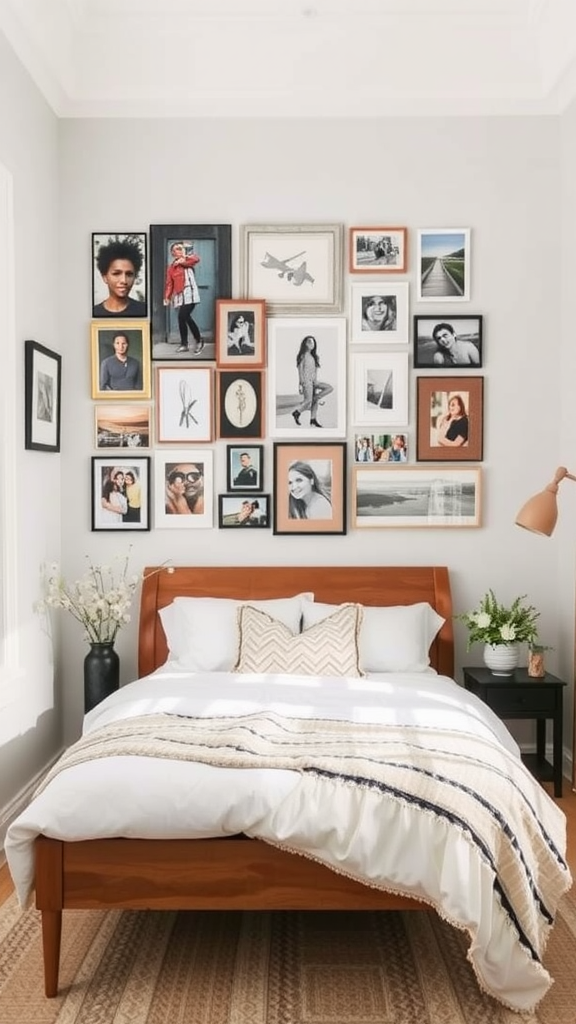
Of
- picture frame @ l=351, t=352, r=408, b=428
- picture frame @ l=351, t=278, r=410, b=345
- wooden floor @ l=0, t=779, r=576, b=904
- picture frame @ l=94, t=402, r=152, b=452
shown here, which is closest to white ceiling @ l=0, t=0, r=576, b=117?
picture frame @ l=351, t=278, r=410, b=345

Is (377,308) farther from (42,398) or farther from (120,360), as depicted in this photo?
(42,398)

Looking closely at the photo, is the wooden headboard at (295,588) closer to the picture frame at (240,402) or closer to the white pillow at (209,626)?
the white pillow at (209,626)

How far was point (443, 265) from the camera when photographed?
4566 mm

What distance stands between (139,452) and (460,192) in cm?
209

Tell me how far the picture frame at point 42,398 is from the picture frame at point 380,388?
1482mm

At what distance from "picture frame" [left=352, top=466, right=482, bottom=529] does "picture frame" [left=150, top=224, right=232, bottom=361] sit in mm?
1059

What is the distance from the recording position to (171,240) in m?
4.56

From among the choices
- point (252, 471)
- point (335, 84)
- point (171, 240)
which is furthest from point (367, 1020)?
point (335, 84)

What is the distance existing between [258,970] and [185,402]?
2.77m

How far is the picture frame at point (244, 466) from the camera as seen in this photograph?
4590 millimetres

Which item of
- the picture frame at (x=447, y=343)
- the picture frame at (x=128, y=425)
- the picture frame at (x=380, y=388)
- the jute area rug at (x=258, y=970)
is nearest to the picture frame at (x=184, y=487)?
the picture frame at (x=128, y=425)

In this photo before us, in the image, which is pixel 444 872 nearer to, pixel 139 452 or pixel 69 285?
pixel 139 452

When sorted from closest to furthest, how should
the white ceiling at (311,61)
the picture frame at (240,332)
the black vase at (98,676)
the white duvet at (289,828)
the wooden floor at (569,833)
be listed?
the white duvet at (289,828)
the wooden floor at (569,833)
the black vase at (98,676)
the white ceiling at (311,61)
the picture frame at (240,332)

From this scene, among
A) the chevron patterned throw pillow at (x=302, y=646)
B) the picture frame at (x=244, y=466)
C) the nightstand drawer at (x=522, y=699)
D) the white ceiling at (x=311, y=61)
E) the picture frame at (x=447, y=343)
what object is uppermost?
the white ceiling at (x=311, y=61)
